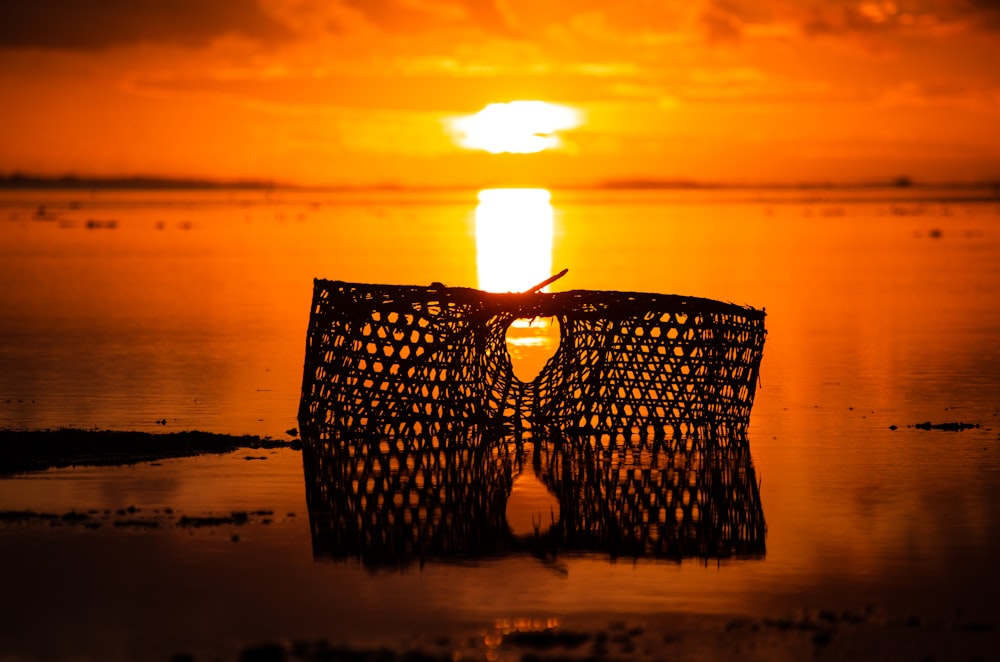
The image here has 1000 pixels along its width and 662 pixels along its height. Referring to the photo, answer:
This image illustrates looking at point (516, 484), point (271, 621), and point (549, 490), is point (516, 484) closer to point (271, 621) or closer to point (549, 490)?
point (549, 490)

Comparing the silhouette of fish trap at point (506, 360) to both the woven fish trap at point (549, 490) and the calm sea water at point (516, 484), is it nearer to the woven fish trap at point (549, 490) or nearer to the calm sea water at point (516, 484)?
the woven fish trap at point (549, 490)

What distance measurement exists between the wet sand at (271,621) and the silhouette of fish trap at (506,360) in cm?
546

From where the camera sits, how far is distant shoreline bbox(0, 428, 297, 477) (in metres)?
21.7

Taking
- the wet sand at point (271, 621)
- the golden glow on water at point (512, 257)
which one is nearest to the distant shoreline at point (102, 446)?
the wet sand at point (271, 621)

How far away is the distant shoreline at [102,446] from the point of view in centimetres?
2169

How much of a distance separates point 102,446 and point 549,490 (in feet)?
21.3

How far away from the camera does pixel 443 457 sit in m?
23.1

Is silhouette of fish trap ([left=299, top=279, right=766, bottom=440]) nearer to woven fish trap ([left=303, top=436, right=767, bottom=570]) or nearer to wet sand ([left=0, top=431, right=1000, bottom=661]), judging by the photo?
woven fish trap ([left=303, top=436, right=767, bottom=570])

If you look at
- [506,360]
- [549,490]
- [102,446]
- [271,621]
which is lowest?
[271,621]

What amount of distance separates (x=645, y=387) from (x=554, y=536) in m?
5.82

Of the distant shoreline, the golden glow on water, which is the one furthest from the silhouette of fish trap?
the golden glow on water

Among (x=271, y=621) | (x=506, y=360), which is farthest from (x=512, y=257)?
(x=271, y=621)

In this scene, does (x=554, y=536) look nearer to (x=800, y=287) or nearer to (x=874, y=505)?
(x=874, y=505)

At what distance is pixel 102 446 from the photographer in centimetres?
2277
